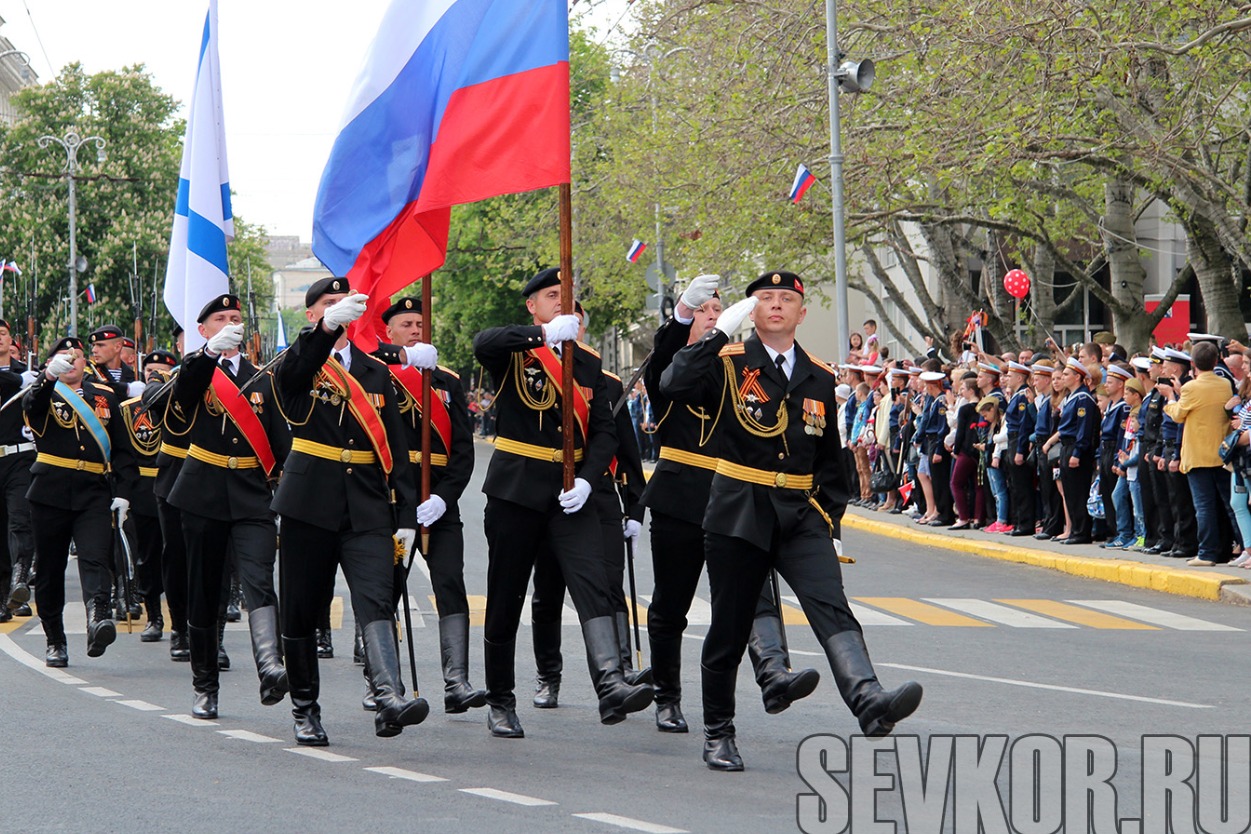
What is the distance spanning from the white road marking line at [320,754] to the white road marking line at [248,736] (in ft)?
0.92

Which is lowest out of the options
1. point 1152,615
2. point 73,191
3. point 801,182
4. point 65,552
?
point 1152,615

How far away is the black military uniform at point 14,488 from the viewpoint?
552 inches

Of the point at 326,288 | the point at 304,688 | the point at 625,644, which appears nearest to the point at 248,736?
the point at 304,688

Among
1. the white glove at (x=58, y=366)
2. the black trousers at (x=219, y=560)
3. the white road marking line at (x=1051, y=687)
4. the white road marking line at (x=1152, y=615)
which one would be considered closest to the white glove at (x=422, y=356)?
the black trousers at (x=219, y=560)

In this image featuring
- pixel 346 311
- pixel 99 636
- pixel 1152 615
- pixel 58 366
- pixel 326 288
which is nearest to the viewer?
pixel 346 311

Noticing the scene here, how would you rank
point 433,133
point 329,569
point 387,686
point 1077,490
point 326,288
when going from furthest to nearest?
point 1077,490 < point 433,133 < point 326,288 < point 329,569 < point 387,686

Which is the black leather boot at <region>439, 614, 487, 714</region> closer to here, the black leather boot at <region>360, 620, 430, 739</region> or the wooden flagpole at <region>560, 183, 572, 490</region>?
the black leather boot at <region>360, 620, 430, 739</region>

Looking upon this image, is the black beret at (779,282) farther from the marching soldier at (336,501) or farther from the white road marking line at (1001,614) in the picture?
the white road marking line at (1001,614)

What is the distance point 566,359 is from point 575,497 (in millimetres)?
618

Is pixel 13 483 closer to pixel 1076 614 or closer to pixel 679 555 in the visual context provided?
pixel 679 555

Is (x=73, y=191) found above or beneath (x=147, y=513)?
above

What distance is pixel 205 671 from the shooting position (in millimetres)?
9398

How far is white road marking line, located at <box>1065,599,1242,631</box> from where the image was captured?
1356cm

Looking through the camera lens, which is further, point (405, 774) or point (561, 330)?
point (561, 330)
